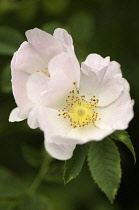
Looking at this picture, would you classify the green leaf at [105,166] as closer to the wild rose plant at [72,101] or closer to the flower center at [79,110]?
the wild rose plant at [72,101]

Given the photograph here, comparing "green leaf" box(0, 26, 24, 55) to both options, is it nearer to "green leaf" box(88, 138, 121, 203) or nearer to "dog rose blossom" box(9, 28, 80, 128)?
"dog rose blossom" box(9, 28, 80, 128)

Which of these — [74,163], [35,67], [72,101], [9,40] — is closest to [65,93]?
[72,101]

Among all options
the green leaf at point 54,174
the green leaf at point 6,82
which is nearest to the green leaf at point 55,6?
the green leaf at point 6,82

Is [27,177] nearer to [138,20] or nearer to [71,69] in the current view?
[138,20]

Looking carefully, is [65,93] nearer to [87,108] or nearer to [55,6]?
[87,108]

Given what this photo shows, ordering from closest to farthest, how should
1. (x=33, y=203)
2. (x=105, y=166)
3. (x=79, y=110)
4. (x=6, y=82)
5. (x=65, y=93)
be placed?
1. (x=105, y=166)
2. (x=65, y=93)
3. (x=79, y=110)
4. (x=6, y=82)
5. (x=33, y=203)

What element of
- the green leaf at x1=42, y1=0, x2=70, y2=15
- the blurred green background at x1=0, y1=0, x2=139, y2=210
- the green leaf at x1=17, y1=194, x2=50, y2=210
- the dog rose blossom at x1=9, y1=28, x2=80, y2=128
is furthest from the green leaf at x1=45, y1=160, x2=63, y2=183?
the green leaf at x1=42, y1=0, x2=70, y2=15
